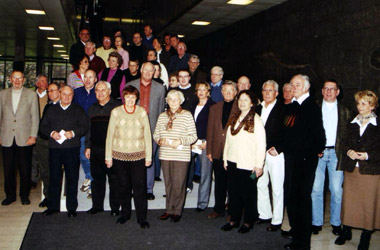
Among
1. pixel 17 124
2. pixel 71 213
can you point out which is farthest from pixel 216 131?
pixel 17 124

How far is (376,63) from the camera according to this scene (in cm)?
539

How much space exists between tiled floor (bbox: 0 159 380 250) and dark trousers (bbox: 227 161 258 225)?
65 cm

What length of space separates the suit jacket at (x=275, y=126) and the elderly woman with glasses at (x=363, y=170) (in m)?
0.68

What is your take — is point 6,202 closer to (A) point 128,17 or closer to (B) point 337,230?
(B) point 337,230

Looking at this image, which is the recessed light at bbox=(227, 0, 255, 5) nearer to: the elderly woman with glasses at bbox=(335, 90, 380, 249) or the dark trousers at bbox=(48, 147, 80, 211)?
the elderly woman with glasses at bbox=(335, 90, 380, 249)

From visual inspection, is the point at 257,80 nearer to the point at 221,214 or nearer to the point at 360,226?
the point at 221,214

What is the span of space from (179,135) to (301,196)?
1576mm

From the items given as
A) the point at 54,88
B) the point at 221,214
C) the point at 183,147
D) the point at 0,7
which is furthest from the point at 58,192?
the point at 0,7

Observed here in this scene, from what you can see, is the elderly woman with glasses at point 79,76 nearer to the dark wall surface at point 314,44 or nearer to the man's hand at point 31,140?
the man's hand at point 31,140

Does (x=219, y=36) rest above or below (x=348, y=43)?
above

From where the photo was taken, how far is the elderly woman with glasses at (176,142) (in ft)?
15.8

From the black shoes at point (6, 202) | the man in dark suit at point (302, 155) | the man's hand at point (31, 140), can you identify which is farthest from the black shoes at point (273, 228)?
the black shoes at point (6, 202)

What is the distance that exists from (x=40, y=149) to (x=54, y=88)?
1007mm

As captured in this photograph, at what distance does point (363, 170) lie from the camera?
13.3 ft
